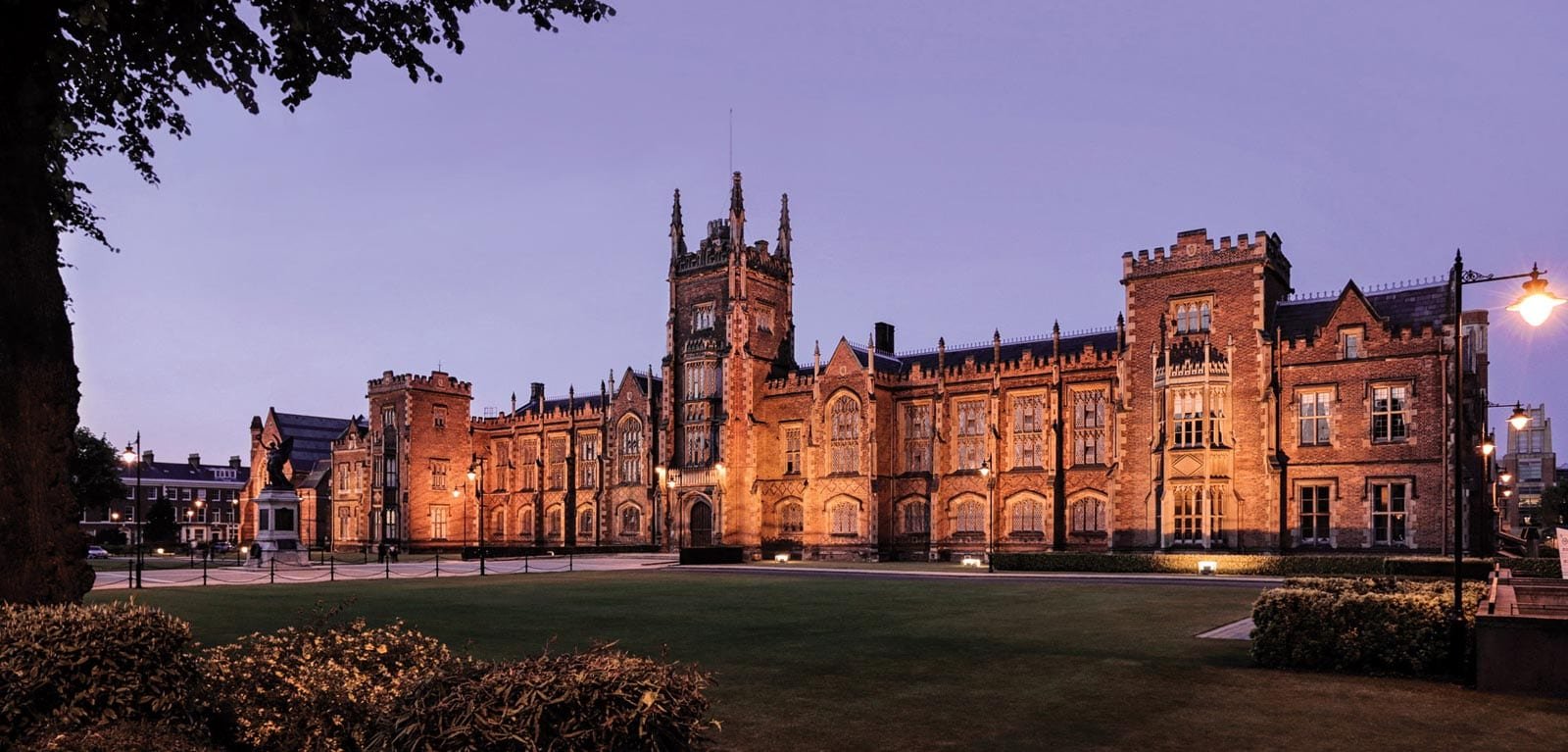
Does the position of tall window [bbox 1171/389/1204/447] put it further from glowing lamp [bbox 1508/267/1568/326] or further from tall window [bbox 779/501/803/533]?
glowing lamp [bbox 1508/267/1568/326]

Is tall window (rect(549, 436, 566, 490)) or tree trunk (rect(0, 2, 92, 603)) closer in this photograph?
tree trunk (rect(0, 2, 92, 603))

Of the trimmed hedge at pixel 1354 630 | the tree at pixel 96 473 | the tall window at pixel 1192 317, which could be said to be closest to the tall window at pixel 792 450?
the tall window at pixel 1192 317

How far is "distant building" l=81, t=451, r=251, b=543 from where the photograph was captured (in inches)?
4564

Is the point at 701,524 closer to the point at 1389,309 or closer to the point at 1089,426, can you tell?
→ the point at 1089,426

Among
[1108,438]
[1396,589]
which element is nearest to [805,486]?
[1108,438]

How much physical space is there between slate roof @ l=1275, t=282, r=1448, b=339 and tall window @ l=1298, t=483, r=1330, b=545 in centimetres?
695

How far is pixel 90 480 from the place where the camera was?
66.8 metres

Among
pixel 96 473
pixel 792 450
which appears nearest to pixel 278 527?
pixel 96 473

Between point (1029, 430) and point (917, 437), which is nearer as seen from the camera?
point (1029, 430)

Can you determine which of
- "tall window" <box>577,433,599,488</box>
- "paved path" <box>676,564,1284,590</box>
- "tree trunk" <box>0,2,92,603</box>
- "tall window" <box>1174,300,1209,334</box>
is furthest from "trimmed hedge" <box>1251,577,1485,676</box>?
"tall window" <box>577,433,599,488</box>

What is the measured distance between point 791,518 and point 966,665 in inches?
1845

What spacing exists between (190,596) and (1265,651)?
29.1 metres

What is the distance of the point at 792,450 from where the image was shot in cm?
6316

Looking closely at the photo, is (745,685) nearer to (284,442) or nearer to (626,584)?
(626,584)
